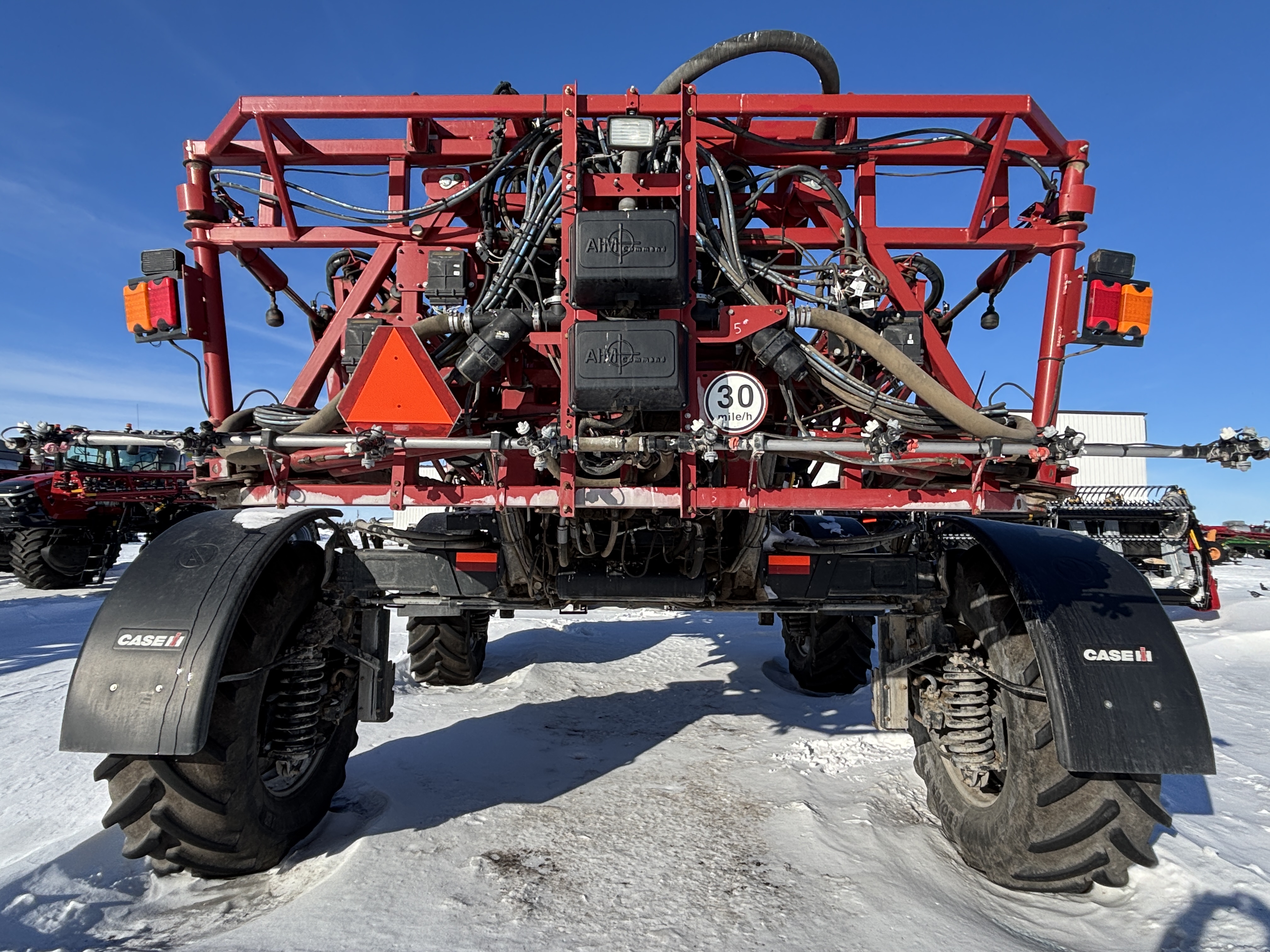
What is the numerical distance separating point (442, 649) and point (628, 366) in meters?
3.68

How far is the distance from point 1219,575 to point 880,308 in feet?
58.3

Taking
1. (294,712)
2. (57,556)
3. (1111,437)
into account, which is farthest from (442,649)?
(1111,437)

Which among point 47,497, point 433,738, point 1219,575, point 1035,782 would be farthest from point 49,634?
point 1219,575

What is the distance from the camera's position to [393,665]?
3133 mm

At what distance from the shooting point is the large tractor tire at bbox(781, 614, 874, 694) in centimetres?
527

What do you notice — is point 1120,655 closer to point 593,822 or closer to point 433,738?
point 593,822

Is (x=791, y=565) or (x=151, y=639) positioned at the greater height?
(x=791, y=565)

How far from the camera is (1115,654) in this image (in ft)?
7.84

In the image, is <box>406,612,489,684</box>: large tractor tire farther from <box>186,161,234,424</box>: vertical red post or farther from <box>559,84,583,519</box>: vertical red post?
<box>559,84,583,519</box>: vertical red post

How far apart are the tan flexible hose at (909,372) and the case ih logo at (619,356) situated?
0.65m

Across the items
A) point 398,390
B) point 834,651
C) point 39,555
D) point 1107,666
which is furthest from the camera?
point 39,555

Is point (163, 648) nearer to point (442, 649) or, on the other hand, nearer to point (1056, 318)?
point (442, 649)

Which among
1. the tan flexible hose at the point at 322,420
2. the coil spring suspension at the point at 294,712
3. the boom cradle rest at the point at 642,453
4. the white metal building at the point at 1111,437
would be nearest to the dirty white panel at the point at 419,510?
the boom cradle rest at the point at 642,453

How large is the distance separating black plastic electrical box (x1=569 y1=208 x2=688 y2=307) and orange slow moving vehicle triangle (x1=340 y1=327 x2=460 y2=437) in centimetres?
61
